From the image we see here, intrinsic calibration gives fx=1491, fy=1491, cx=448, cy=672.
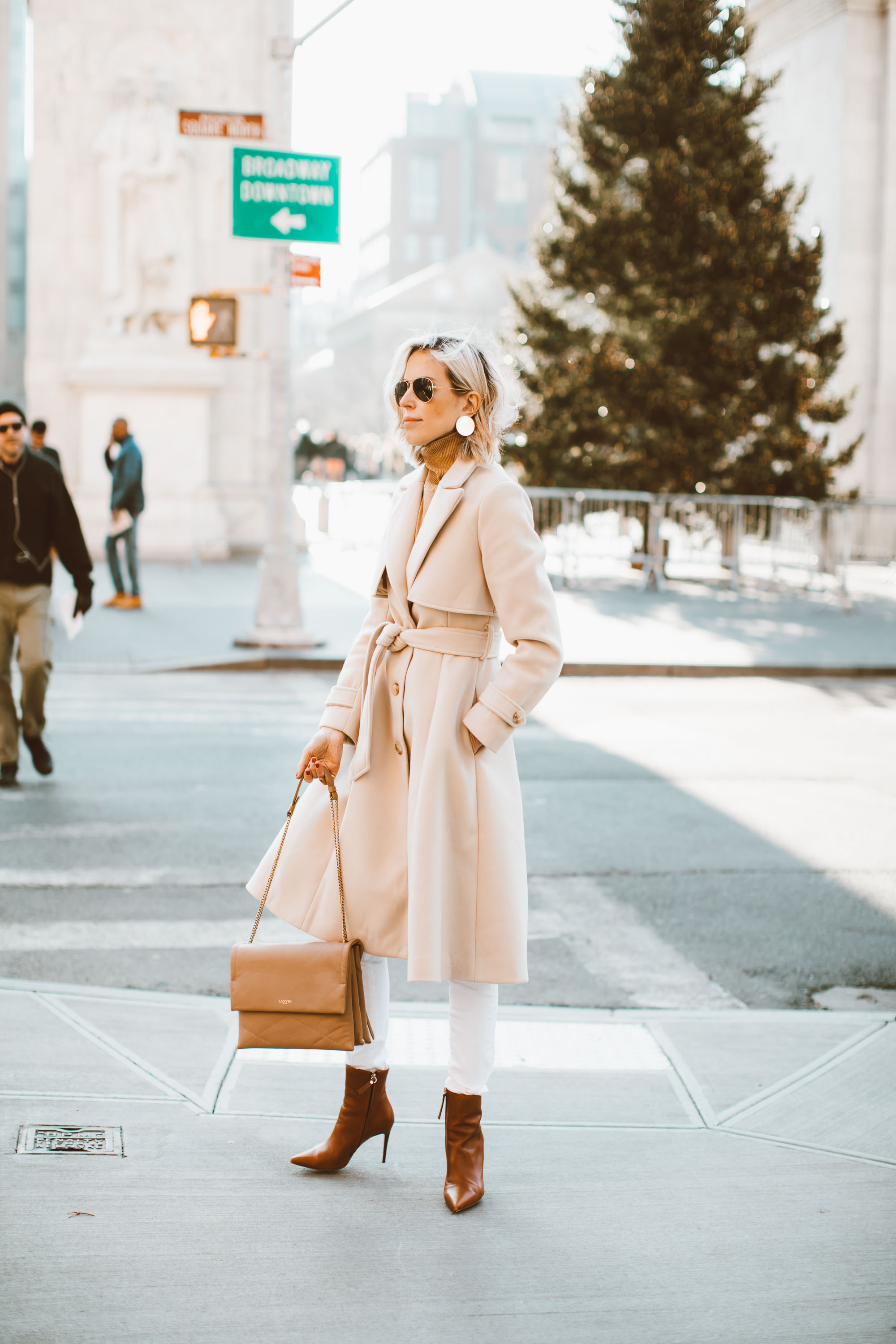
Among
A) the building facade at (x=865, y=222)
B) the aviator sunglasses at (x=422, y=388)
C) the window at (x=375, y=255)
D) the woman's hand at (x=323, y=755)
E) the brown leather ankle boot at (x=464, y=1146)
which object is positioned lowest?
the brown leather ankle boot at (x=464, y=1146)

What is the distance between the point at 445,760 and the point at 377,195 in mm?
135641

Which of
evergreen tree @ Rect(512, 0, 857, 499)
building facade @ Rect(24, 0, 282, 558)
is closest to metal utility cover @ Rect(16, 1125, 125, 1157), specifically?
evergreen tree @ Rect(512, 0, 857, 499)

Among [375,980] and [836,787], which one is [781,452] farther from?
[375,980]

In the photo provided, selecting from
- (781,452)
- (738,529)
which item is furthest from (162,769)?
(781,452)

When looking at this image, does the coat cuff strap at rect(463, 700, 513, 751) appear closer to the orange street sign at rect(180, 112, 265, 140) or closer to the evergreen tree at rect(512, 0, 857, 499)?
the orange street sign at rect(180, 112, 265, 140)

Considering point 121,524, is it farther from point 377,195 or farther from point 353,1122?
point 377,195

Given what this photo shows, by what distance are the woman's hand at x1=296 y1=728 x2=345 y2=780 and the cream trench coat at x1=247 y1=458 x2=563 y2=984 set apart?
71 millimetres

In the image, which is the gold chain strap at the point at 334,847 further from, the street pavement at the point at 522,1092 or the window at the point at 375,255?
the window at the point at 375,255

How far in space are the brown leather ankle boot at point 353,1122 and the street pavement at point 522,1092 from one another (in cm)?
6

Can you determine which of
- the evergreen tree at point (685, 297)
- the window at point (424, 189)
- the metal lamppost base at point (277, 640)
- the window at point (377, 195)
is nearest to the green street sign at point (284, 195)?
the metal lamppost base at point (277, 640)

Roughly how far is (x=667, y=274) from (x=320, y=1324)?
21849mm

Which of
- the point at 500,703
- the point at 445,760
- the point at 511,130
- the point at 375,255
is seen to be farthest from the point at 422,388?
the point at 375,255

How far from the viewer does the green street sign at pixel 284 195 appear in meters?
12.9

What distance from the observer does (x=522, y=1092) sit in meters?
4.19
